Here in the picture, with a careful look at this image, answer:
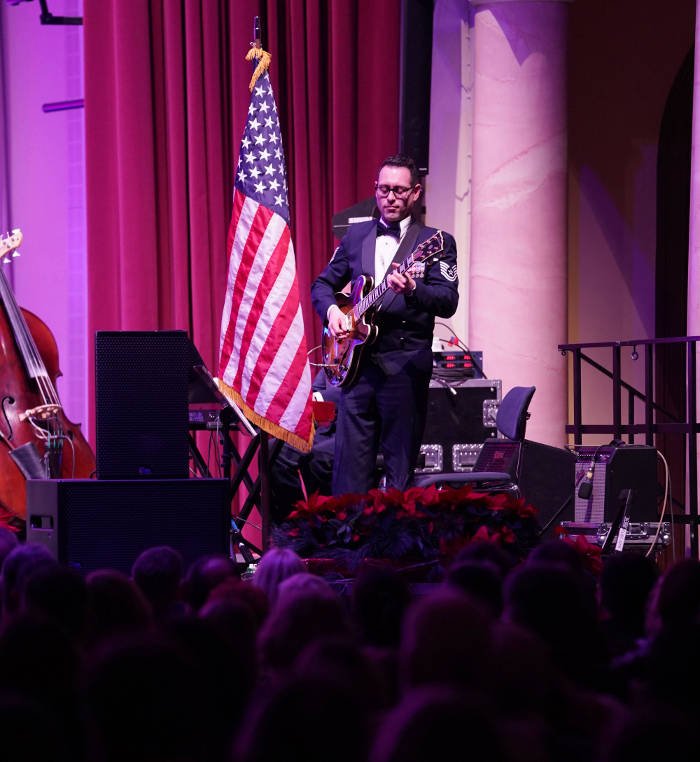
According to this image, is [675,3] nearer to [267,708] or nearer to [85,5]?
[85,5]

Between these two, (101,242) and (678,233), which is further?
(678,233)

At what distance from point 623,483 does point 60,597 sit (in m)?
4.02

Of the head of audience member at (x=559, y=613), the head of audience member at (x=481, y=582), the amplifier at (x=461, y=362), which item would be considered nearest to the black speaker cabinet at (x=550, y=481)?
the amplifier at (x=461, y=362)

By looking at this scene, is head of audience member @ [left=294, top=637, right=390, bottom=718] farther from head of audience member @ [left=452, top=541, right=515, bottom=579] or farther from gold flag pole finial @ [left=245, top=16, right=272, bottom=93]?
gold flag pole finial @ [left=245, top=16, right=272, bottom=93]

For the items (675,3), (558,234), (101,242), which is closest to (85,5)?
(101,242)

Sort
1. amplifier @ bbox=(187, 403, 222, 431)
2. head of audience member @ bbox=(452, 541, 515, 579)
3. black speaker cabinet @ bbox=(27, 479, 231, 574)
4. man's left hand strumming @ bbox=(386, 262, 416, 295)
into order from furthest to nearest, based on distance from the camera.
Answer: amplifier @ bbox=(187, 403, 222, 431) < man's left hand strumming @ bbox=(386, 262, 416, 295) < black speaker cabinet @ bbox=(27, 479, 231, 574) < head of audience member @ bbox=(452, 541, 515, 579)

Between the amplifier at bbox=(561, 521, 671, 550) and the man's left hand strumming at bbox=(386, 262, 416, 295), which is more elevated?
the man's left hand strumming at bbox=(386, 262, 416, 295)

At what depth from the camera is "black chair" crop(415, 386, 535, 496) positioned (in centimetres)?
421

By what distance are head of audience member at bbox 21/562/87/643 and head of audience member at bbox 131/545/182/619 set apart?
0.95 feet

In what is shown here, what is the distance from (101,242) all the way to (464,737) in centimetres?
603

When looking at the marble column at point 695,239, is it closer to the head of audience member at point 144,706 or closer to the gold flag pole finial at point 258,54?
the gold flag pole finial at point 258,54

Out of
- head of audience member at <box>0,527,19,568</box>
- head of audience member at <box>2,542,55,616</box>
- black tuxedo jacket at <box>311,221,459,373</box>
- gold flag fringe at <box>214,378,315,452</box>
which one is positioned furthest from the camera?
gold flag fringe at <box>214,378,315,452</box>

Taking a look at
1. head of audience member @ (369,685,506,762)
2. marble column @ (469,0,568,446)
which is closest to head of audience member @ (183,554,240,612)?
head of audience member @ (369,685,506,762)

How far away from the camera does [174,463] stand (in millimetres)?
3521
